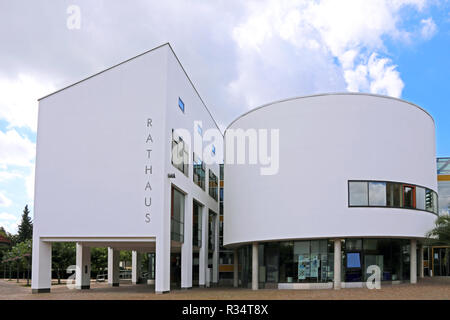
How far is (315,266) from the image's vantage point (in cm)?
3112

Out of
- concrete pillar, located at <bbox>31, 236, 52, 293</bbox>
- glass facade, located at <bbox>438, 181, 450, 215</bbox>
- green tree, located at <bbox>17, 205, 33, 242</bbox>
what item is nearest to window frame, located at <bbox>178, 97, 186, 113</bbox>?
concrete pillar, located at <bbox>31, 236, 52, 293</bbox>

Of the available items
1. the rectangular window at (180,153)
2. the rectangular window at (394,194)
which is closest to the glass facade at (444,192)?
the rectangular window at (394,194)

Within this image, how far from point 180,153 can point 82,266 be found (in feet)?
40.3

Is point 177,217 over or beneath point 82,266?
over

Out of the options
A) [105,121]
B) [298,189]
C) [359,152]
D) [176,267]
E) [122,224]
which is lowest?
[176,267]

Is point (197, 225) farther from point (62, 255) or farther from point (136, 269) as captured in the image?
point (62, 255)

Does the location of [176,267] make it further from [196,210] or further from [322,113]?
[322,113]

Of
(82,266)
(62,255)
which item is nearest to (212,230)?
(82,266)

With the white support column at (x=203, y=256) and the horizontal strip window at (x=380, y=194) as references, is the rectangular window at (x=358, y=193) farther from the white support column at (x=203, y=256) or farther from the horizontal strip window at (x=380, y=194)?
the white support column at (x=203, y=256)

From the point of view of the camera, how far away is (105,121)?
31.6 m

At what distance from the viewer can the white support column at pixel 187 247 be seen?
36.3 meters

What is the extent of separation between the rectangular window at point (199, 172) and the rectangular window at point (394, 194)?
1561 centimetres
